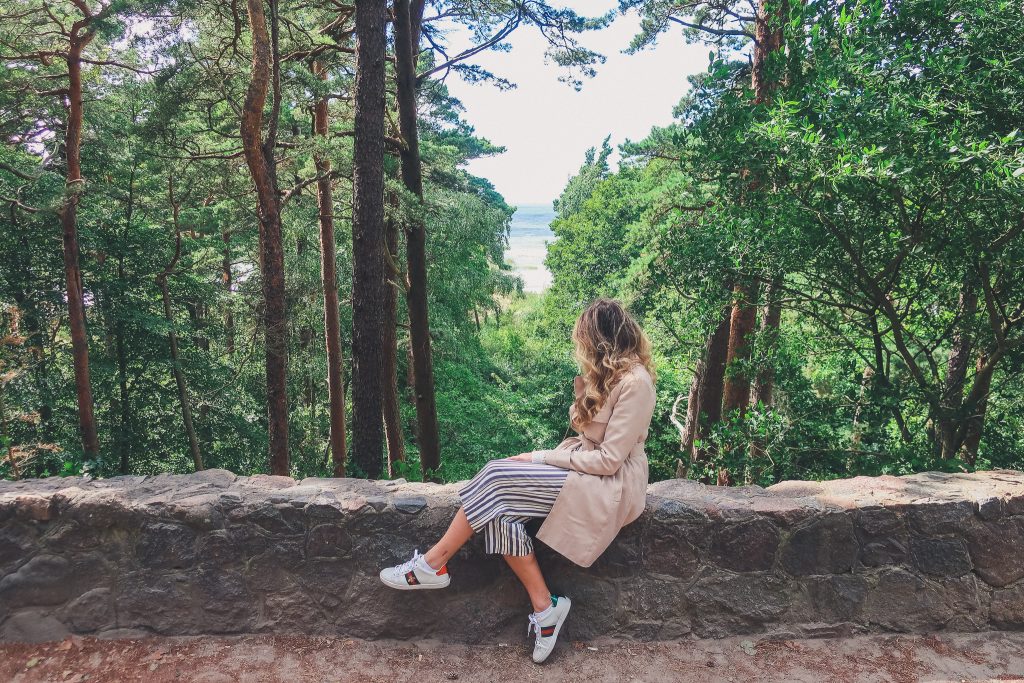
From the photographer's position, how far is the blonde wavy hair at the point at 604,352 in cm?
292

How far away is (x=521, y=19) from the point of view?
394 inches

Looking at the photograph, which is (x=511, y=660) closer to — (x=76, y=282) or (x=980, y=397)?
(x=980, y=397)

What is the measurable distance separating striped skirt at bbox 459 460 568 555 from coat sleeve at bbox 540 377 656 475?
11cm

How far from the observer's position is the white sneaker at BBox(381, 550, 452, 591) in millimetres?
2910

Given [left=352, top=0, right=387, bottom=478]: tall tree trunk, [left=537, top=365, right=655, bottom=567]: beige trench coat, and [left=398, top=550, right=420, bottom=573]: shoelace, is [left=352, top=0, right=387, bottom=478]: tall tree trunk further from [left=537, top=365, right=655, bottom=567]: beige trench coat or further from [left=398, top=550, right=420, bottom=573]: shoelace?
[left=537, top=365, right=655, bottom=567]: beige trench coat

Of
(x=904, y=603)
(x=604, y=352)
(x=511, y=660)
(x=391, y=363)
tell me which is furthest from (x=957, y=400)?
(x=391, y=363)

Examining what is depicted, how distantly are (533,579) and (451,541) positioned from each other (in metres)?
0.40

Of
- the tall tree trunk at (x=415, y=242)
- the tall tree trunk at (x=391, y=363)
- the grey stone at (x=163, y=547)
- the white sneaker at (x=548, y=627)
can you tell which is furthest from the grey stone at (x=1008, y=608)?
the tall tree trunk at (x=391, y=363)

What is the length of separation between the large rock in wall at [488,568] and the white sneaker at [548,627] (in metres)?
0.14

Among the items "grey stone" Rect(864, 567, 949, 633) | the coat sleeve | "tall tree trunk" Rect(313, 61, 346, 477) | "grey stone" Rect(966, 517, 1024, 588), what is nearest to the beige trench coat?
the coat sleeve

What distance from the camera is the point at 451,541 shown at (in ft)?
→ 9.52

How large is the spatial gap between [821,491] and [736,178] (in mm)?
3080

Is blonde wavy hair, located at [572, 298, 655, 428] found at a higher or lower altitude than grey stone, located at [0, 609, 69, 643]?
higher

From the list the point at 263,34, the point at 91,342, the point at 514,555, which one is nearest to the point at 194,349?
the point at 91,342
